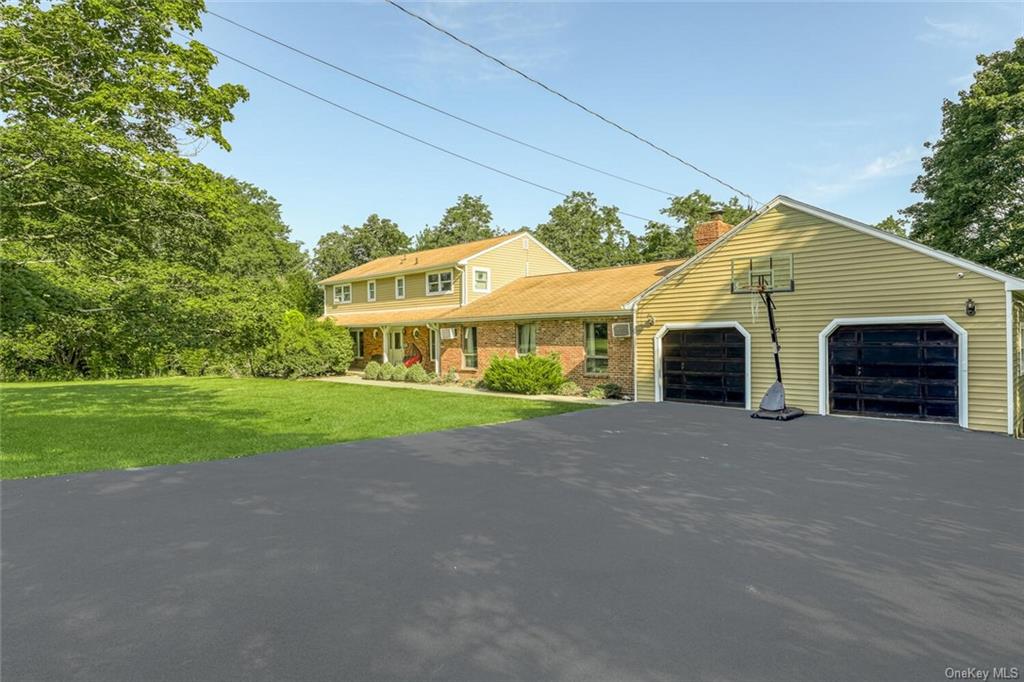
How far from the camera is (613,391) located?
55.9 feet

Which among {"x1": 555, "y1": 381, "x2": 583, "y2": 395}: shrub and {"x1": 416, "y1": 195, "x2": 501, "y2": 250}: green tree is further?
{"x1": 416, "y1": 195, "x2": 501, "y2": 250}: green tree

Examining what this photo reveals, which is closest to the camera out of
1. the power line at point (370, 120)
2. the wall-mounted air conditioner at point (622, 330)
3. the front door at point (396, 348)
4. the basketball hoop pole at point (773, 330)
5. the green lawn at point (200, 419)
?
the green lawn at point (200, 419)

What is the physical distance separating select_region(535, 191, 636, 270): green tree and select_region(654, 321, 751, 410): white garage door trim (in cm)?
3489

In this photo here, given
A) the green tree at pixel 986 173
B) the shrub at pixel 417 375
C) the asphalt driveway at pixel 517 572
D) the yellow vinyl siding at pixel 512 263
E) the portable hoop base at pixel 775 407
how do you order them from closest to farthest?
1. the asphalt driveway at pixel 517 572
2. the portable hoop base at pixel 775 407
3. the green tree at pixel 986 173
4. the shrub at pixel 417 375
5. the yellow vinyl siding at pixel 512 263

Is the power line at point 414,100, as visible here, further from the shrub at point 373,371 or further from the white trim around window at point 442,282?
the shrub at point 373,371

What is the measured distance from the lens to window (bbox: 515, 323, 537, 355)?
19.8 m

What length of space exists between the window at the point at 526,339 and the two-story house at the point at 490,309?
38 millimetres

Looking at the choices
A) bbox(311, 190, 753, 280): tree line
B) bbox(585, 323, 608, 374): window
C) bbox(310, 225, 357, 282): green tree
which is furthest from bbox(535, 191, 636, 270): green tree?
bbox(585, 323, 608, 374): window

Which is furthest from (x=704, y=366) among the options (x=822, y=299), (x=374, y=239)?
(x=374, y=239)

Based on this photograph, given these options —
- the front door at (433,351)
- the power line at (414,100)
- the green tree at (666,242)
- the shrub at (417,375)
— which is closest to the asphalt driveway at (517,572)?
the power line at (414,100)

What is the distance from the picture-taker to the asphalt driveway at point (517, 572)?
2936mm

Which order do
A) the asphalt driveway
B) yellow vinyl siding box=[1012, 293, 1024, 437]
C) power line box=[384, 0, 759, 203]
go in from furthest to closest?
1. yellow vinyl siding box=[1012, 293, 1024, 437]
2. power line box=[384, 0, 759, 203]
3. the asphalt driveway

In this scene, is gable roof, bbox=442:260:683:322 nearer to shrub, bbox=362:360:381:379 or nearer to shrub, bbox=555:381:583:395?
shrub, bbox=555:381:583:395

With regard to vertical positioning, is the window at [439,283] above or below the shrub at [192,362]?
above
